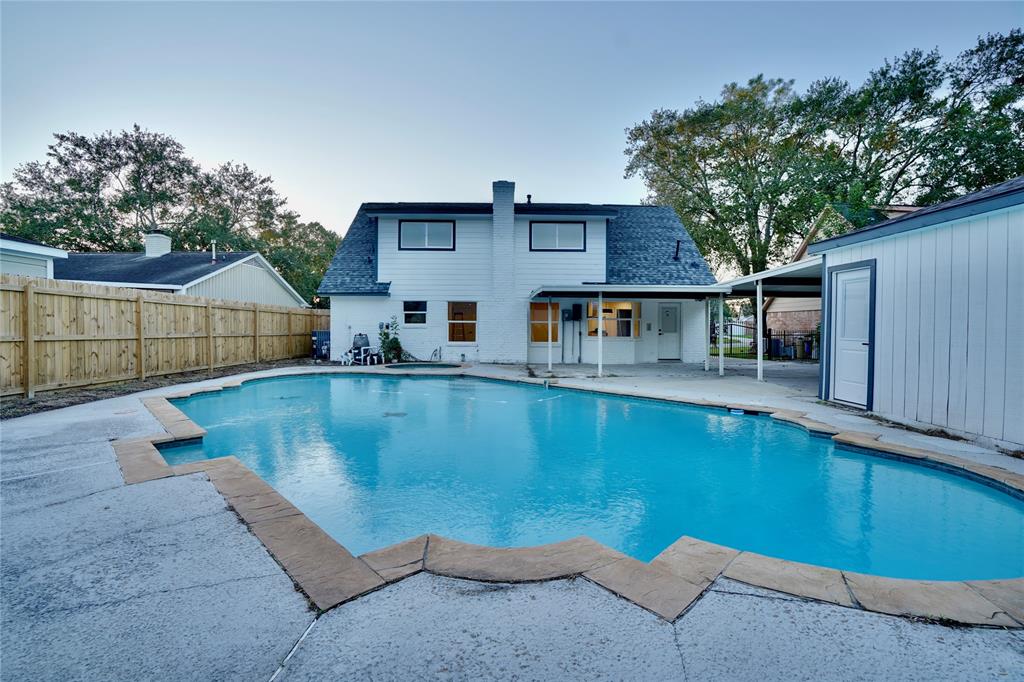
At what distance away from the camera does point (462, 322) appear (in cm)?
1461

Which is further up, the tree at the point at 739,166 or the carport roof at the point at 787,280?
the tree at the point at 739,166

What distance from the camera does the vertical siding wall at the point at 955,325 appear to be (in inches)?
183

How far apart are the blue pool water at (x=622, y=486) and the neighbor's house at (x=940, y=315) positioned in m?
1.37

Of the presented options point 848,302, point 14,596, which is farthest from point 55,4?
point 848,302

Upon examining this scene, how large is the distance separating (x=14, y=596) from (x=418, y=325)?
12.7 metres

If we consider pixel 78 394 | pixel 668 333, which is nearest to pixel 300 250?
pixel 78 394

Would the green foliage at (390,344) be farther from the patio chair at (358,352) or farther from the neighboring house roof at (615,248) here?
the neighboring house roof at (615,248)

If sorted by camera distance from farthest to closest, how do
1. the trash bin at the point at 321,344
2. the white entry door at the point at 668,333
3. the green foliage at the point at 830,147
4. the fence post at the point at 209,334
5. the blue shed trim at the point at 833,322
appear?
the green foliage at the point at 830,147 < the white entry door at the point at 668,333 < the trash bin at the point at 321,344 < the fence post at the point at 209,334 < the blue shed trim at the point at 833,322

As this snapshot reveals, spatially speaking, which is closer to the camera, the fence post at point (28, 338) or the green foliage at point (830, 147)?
the fence post at point (28, 338)

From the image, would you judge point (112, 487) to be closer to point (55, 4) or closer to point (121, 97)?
point (55, 4)

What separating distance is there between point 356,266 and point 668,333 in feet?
35.4

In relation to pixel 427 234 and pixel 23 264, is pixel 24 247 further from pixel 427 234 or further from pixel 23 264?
pixel 427 234

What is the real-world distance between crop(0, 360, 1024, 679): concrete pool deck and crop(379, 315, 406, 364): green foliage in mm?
11579

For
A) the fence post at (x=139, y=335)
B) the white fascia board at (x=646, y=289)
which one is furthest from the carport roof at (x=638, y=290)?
the fence post at (x=139, y=335)
